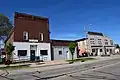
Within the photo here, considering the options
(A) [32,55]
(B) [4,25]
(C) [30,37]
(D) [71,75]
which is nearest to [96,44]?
(B) [4,25]

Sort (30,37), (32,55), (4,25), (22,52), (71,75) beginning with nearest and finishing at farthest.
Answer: (71,75) < (22,52) < (32,55) < (30,37) < (4,25)

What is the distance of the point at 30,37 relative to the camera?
37.6 m

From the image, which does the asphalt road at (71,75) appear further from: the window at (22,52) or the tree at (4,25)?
the tree at (4,25)

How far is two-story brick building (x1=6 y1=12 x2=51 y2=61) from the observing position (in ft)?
117

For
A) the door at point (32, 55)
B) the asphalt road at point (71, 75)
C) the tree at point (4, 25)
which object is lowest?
the asphalt road at point (71, 75)

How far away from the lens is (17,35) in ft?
118

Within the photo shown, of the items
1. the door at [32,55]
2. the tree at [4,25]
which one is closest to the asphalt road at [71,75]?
the door at [32,55]

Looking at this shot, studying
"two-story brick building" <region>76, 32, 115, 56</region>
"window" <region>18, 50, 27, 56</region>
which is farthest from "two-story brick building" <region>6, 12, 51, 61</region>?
"two-story brick building" <region>76, 32, 115, 56</region>

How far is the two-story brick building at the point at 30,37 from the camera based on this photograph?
35.7 m

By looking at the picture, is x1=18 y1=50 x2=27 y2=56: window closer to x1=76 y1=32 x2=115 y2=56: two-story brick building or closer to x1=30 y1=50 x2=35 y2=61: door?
x1=30 y1=50 x2=35 y2=61: door

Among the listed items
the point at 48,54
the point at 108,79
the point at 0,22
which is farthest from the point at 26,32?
the point at 0,22

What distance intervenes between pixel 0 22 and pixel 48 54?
32.5m

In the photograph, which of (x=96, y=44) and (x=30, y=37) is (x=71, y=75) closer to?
(x=30, y=37)

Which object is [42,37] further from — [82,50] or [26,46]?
[82,50]
